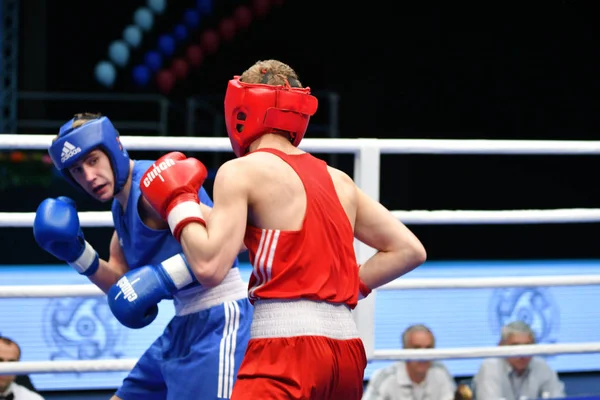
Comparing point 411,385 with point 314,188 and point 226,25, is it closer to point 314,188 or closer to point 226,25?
point 314,188

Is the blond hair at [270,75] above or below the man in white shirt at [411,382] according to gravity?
above

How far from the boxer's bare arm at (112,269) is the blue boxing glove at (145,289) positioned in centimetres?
39

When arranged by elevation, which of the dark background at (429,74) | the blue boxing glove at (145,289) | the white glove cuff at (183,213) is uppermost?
the dark background at (429,74)

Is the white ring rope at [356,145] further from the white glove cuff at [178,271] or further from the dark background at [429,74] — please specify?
the dark background at [429,74]

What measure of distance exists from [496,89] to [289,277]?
7.94 metres

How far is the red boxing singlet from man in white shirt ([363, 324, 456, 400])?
5.31ft

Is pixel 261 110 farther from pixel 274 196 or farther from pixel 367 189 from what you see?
pixel 367 189

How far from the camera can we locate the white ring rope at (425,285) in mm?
2857

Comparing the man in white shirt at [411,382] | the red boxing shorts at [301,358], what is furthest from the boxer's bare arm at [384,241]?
the man in white shirt at [411,382]

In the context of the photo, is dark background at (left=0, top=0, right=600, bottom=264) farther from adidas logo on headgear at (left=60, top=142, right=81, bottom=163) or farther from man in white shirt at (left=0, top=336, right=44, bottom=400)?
adidas logo on headgear at (left=60, top=142, right=81, bottom=163)

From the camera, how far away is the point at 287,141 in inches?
84.9

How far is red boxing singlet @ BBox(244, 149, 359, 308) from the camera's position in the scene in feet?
6.56

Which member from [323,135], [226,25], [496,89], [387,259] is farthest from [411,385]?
[226,25]

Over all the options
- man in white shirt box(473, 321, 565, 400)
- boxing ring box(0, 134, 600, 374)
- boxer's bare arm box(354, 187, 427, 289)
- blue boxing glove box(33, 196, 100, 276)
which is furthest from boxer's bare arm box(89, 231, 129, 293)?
man in white shirt box(473, 321, 565, 400)
